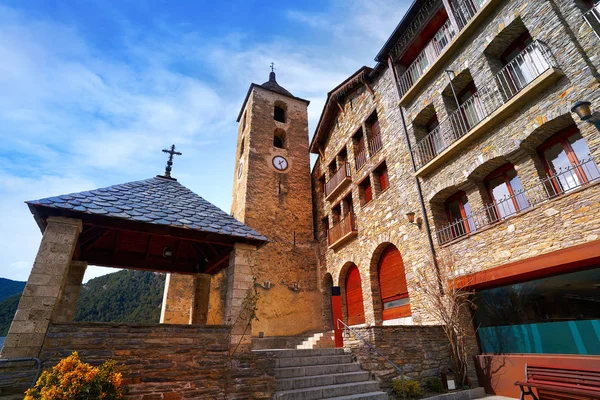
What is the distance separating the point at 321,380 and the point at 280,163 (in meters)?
10.7

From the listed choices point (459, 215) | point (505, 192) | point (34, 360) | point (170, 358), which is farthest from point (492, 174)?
point (34, 360)

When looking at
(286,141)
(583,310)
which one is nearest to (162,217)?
(583,310)

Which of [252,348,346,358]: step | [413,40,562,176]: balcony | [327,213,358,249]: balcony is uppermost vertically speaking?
[413,40,562,176]: balcony

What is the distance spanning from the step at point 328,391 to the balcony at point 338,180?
782 centimetres

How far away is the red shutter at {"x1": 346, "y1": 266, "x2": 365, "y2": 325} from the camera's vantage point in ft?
35.1

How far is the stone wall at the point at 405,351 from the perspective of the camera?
608cm

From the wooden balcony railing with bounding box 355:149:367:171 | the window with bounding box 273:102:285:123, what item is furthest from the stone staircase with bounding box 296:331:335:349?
the window with bounding box 273:102:285:123

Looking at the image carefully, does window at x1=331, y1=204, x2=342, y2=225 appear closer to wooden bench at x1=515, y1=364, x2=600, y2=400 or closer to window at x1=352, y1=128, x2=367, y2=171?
window at x1=352, y1=128, x2=367, y2=171

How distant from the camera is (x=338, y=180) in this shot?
1307 centimetres

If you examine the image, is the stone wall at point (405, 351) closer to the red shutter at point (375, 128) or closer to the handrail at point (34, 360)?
the handrail at point (34, 360)

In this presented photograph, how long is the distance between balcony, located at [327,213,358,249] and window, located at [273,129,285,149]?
18.7 ft

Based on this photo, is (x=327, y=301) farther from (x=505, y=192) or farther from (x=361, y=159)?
(x=505, y=192)

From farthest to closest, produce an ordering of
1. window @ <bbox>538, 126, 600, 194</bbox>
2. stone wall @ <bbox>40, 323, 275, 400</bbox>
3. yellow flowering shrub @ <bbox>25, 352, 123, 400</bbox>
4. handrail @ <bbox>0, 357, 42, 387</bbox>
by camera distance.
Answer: window @ <bbox>538, 126, 600, 194</bbox> < stone wall @ <bbox>40, 323, 275, 400</bbox> < handrail @ <bbox>0, 357, 42, 387</bbox> < yellow flowering shrub @ <bbox>25, 352, 123, 400</bbox>

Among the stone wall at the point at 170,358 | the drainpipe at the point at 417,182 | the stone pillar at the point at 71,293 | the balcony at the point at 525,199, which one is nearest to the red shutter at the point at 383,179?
the drainpipe at the point at 417,182
